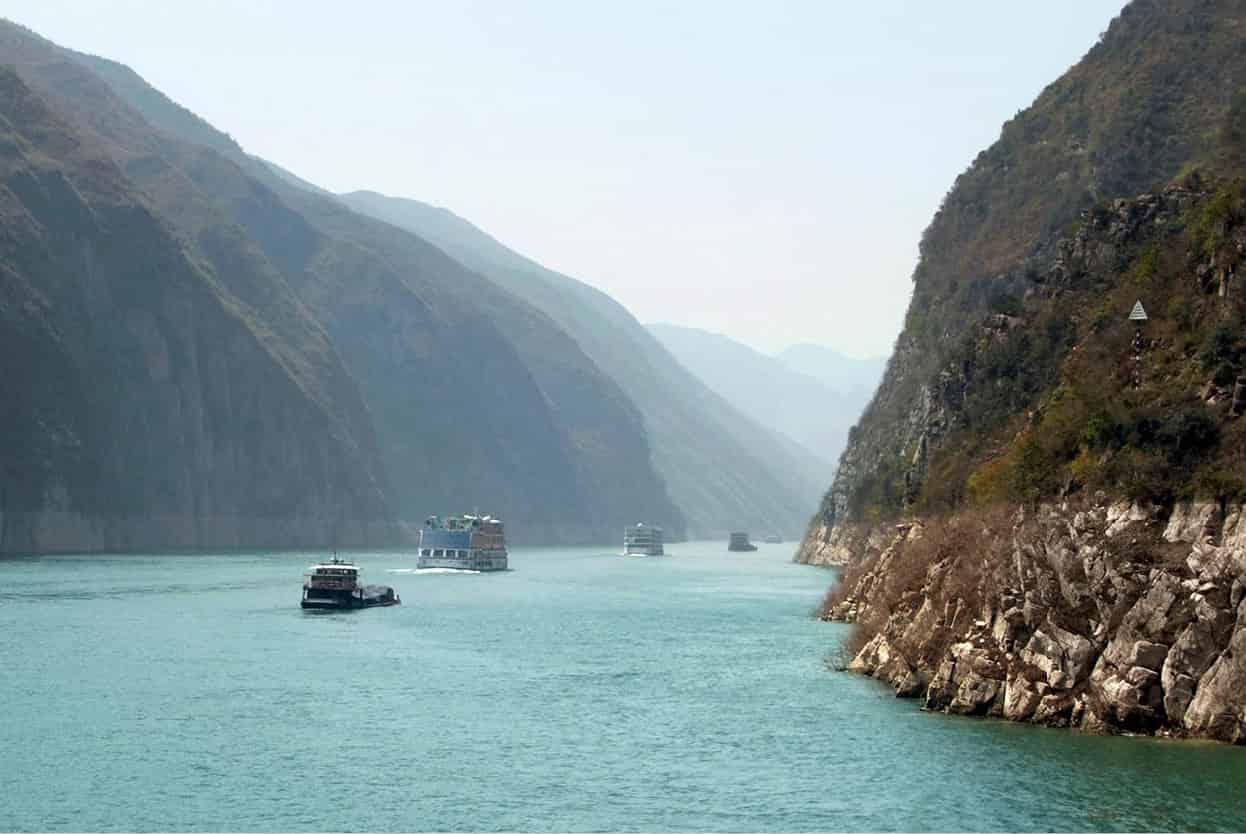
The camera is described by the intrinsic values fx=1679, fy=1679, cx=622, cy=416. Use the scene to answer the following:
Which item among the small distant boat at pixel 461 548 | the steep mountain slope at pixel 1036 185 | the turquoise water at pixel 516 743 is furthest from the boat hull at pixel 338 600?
the small distant boat at pixel 461 548

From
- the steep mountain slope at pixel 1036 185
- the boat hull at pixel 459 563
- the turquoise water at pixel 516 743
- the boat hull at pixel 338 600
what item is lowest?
the turquoise water at pixel 516 743

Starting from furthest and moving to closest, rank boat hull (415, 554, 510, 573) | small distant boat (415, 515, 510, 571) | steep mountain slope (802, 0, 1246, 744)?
small distant boat (415, 515, 510, 571)
boat hull (415, 554, 510, 573)
steep mountain slope (802, 0, 1246, 744)

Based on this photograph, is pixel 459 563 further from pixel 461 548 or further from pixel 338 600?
pixel 338 600

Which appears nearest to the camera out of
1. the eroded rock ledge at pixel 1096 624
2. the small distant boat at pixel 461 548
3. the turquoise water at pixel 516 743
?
the turquoise water at pixel 516 743

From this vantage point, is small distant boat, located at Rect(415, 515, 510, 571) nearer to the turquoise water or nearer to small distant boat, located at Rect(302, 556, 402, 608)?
small distant boat, located at Rect(302, 556, 402, 608)

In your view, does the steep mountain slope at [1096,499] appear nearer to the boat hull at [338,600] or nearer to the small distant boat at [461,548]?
the boat hull at [338,600]

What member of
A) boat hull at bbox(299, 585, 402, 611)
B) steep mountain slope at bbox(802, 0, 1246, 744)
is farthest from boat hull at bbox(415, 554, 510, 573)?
steep mountain slope at bbox(802, 0, 1246, 744)

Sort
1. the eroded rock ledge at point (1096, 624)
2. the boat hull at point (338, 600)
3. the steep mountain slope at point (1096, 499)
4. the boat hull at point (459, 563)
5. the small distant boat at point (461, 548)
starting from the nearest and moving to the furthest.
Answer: the eroded rock ledge at point (1096, 624), the steep mountain slope at point (1096, 499), the boat hull at point (338, 600), the boat hull at point (459, 563), the small distant boat at point (461, 548)
